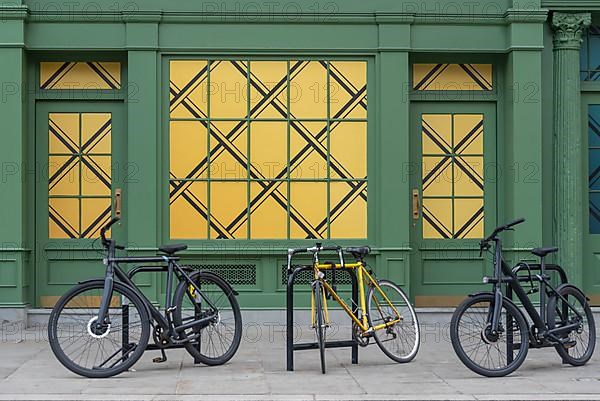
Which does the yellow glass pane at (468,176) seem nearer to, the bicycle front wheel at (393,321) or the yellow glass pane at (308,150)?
the yellow glass pane at (308,150)

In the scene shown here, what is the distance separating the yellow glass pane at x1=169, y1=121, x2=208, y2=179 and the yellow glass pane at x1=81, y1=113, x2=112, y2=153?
823 millimetres

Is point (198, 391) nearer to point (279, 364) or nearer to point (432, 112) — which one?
point (279, 364)

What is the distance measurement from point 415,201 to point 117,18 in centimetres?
409

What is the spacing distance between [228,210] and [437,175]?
2.55m

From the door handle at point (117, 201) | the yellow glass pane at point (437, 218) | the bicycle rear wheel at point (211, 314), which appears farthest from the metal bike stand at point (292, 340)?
the door handle at point (117, 201)

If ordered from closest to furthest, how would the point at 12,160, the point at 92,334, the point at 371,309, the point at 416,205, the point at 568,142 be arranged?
the point at 92,334 < the point at 371,309 < the point at 12,160 < the point at 568,142 < the point at 416,205

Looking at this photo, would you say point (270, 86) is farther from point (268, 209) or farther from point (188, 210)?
point (188, 210)

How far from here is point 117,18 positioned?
459 inches

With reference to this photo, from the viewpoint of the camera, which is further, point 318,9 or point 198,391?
point 318,9

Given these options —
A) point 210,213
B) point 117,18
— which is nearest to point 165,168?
point 210,213

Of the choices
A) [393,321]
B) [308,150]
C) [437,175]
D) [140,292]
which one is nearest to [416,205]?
A: [437,175]

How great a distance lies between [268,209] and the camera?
1175 centimetres

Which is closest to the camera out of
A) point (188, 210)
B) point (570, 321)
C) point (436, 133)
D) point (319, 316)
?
point (319, 316)

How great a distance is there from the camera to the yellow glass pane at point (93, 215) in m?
12.0
